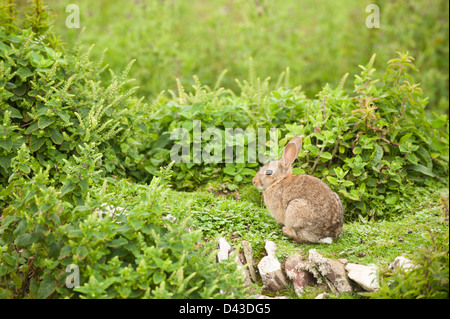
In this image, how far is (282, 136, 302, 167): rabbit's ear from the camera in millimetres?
4927

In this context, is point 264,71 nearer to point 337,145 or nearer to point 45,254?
point 337,145

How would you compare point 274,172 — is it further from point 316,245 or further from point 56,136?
point 56,136

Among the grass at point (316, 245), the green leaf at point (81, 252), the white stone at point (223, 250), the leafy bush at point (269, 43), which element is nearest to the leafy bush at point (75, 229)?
the green leaf at point (81, 252)

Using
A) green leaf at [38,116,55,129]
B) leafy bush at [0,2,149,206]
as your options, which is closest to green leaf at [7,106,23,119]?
leafy bush at [0,2,149,206]

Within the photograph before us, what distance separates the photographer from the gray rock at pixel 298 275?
13.5 ft

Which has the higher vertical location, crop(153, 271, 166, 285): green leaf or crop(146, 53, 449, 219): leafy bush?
crop(146, 53, 449, 219): leafy bush

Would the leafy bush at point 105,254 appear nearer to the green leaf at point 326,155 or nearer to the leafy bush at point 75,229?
the leafy bush at point 75,229

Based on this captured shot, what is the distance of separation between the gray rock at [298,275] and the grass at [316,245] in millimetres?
67

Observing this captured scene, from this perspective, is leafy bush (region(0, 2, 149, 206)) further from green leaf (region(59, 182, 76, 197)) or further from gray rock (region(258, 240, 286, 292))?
gray rock (region(258, 240, 286, 292))

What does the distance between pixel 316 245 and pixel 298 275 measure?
1.63ft

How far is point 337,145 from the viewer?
5480mm

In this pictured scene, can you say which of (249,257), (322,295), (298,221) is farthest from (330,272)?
(249,257)

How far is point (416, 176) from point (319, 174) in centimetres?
123

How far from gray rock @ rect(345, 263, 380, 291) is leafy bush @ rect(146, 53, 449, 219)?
1.18 metres
